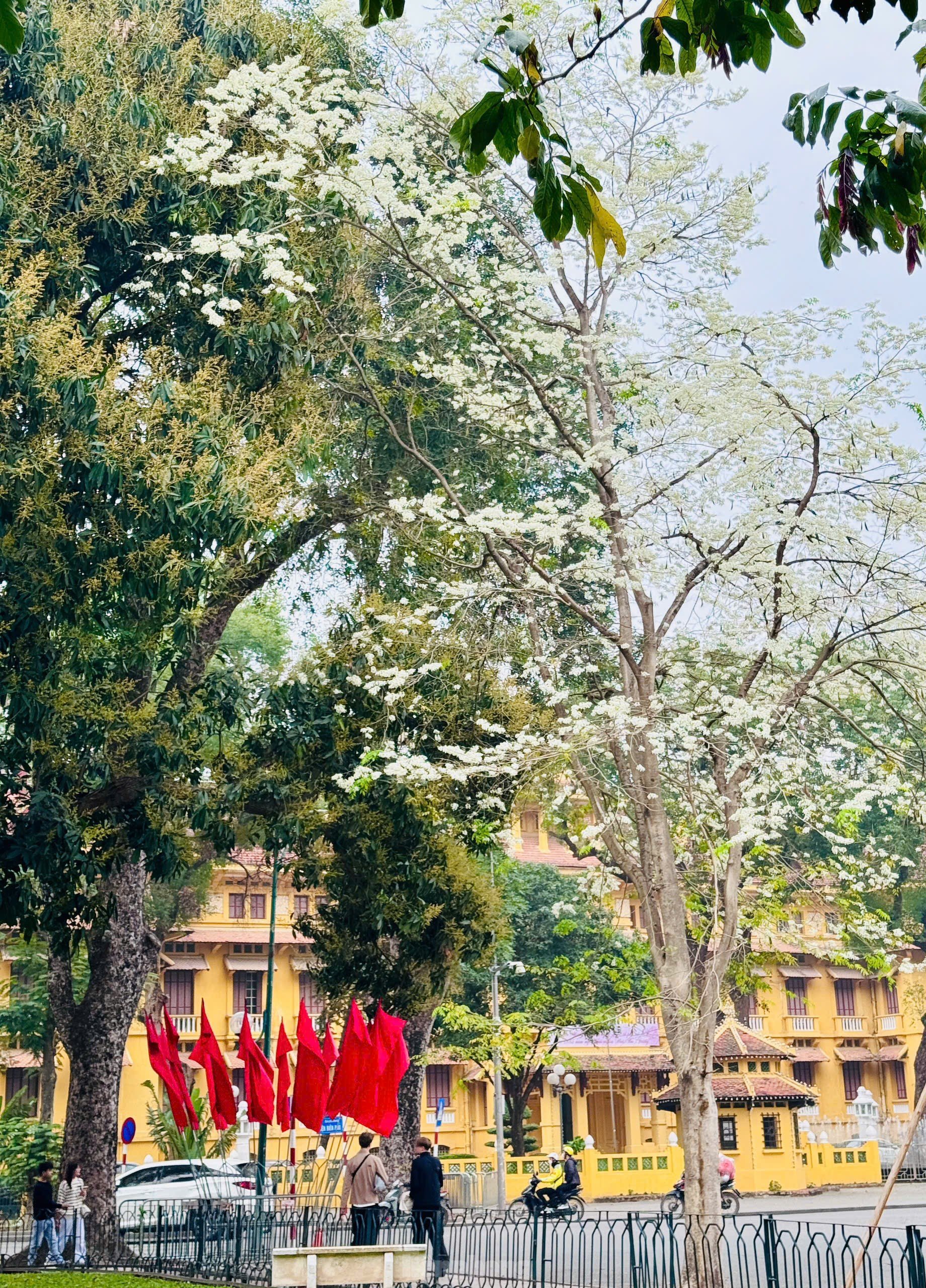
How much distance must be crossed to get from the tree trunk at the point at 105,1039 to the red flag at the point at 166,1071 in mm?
1751

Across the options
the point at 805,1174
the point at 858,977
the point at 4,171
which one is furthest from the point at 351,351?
the point at 858,977

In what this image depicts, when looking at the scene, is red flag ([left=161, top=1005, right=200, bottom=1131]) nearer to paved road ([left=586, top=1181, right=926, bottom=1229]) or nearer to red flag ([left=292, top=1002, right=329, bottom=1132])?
red flag ([left=292, top=1002, right=329, bottom=1132])

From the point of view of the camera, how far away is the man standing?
46.3 ft

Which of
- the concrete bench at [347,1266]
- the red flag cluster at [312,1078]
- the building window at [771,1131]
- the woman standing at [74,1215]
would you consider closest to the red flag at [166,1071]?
the red flag cluster at [312,1078]

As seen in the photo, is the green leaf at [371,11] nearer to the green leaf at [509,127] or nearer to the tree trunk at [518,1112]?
the green leaf at [509,127]

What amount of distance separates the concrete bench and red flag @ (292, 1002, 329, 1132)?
102 inches

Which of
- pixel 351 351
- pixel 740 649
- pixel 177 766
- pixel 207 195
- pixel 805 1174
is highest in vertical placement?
pixel 207 195

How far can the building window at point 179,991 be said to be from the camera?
42.7m

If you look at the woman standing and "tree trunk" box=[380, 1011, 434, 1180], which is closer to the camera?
the woman standing

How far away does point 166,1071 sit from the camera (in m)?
15.6

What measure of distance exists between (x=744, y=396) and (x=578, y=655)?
15.0ft

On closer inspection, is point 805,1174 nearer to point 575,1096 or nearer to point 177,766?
point 575,1096

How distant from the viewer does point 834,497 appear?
49.4 ft

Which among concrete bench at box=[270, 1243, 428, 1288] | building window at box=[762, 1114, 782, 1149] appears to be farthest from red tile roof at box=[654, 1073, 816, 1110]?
concrete bench at box=[270, 1243, 428, 1288]
